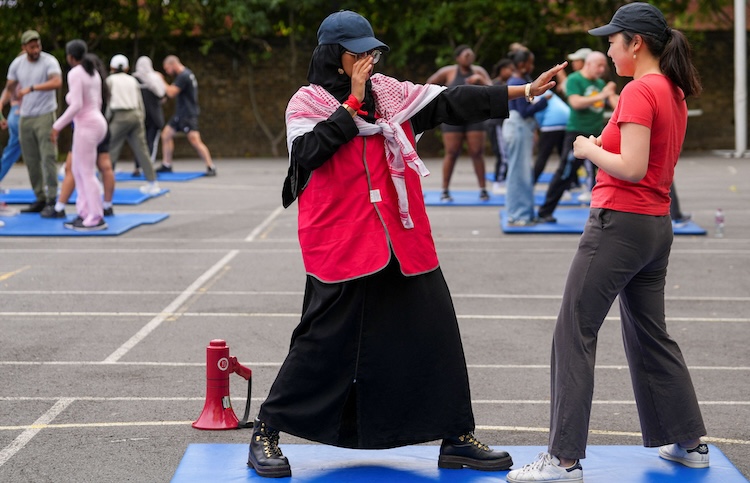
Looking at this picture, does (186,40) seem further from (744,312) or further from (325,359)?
(325,359)

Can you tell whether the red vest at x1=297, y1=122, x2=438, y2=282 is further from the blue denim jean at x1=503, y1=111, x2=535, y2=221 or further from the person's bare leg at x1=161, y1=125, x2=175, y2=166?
the person's bare leg at x1=161, y1=125, x2=175, y2=166

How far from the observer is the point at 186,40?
28.2 m

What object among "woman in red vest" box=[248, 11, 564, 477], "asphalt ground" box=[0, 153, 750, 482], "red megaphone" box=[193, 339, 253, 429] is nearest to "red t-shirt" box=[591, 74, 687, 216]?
"woman in red vest" box=[248, 11, 564, 477]

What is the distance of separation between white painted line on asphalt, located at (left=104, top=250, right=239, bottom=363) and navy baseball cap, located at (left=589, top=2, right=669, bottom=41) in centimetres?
388

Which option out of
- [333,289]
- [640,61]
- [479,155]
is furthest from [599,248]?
[479,155]

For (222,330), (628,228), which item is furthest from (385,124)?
(222,330)

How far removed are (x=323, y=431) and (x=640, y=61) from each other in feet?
6.28

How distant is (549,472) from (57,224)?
9826 millimetres

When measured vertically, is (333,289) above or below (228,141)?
above

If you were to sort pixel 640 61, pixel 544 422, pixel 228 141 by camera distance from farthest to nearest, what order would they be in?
1. pixel 228 141
2. pixel 544 422
3. pixel 640 61

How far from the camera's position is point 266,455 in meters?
4.60

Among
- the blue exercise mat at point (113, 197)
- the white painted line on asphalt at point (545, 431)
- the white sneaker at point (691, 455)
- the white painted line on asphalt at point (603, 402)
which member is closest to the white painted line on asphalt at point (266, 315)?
the white painted line on asphalt at point (603, 402)

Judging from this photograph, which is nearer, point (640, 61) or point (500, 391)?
point (640, 61)

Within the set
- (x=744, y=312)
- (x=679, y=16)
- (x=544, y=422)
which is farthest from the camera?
(x=679, y=16)
